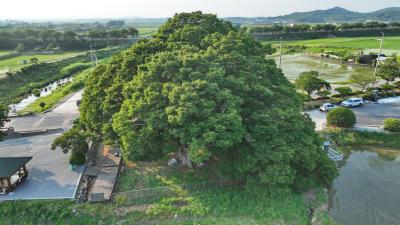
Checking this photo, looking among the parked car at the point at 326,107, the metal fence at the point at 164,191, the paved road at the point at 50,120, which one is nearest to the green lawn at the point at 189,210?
the metal fence at the point at 164,191

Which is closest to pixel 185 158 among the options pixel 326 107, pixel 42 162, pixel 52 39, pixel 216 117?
pixel 216 117

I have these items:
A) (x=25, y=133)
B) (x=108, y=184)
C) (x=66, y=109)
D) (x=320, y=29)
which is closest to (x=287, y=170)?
(x=108, y=184)

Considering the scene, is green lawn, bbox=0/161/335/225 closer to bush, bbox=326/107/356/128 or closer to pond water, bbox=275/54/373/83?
bush, bbox=326/107/356/128

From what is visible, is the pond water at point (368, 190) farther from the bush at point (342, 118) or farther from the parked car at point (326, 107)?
the parked car at point (326, 107)

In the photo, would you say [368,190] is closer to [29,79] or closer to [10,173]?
[10,173]

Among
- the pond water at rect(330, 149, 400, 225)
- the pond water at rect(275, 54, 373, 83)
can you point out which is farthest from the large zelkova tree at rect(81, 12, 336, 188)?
the pond water at rect(275, 54, 373, 83)
